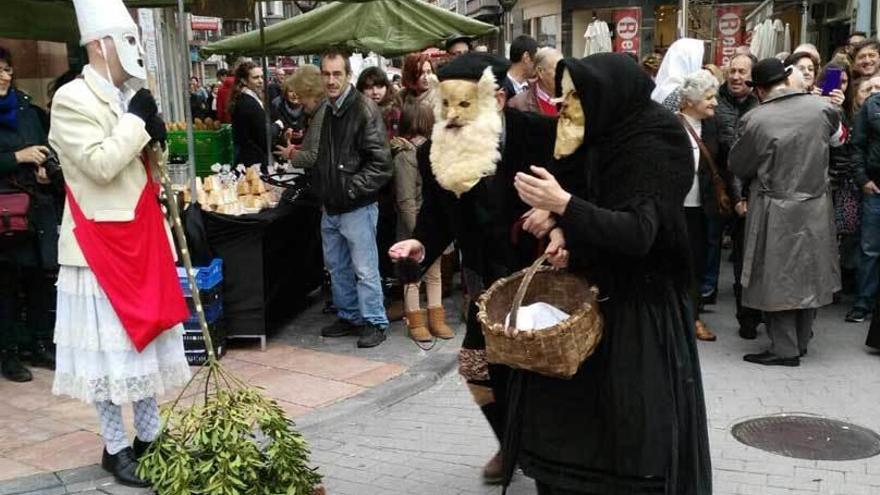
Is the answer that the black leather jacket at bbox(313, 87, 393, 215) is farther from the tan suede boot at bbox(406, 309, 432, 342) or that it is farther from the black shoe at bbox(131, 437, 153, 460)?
the black shoe at bbox(131, 437, 153, 460)

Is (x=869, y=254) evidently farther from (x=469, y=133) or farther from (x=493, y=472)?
(x=469, y=133)

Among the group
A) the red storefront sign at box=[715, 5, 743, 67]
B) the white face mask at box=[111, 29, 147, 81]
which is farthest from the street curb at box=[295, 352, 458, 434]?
the red storefront sign at box=[715, 5, 743, 67]

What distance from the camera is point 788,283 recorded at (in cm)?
615

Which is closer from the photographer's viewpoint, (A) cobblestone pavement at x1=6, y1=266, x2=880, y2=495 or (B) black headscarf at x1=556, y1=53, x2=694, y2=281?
(B) black headscarf at x1=556, y1=53, x2=694, y2=281

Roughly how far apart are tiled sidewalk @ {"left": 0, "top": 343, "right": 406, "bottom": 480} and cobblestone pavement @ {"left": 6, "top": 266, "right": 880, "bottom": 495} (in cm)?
29

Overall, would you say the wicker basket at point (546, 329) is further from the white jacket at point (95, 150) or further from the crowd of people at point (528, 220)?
the white jacket at point (95, 150)

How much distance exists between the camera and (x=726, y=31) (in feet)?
56.5

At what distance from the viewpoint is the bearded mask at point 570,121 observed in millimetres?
2877

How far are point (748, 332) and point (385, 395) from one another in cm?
302

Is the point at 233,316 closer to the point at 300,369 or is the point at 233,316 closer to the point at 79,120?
the point at 300,369

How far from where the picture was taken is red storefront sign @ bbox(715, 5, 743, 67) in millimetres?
17109

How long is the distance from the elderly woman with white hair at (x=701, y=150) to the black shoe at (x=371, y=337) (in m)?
2.38

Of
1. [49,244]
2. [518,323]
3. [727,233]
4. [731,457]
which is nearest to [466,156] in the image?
[518,323]

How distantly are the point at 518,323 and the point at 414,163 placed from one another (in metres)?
4.35
